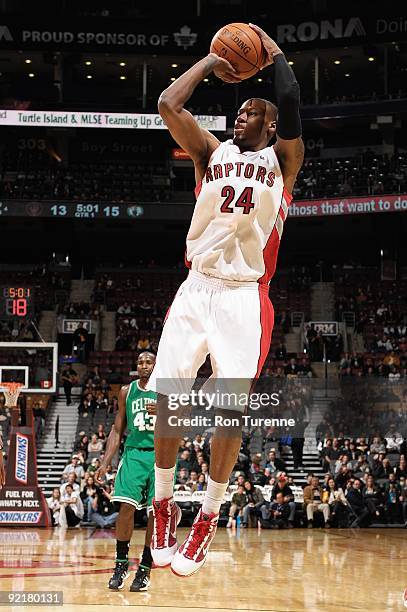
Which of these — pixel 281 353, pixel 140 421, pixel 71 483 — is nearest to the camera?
pixel 140 421

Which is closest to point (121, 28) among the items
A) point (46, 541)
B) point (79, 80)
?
point (79, 80)

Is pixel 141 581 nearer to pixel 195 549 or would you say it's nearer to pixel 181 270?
pixel 195 549

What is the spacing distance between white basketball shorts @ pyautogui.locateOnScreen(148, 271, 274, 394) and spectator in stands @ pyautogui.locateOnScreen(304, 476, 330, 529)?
Answer: 46.3ft

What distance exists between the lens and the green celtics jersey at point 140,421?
968cm

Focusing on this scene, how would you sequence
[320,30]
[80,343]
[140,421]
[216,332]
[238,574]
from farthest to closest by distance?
[320,30] → [80,343] → [238,574] → [140,421] → [216,332]

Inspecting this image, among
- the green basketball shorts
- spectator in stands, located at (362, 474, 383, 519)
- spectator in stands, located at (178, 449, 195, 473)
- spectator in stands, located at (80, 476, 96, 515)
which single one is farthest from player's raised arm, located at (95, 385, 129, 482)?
spectator in stands, located at (362, 474, 383, 519)

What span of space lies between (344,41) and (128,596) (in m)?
25.8

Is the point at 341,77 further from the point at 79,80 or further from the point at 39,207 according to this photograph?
the point at 39,207

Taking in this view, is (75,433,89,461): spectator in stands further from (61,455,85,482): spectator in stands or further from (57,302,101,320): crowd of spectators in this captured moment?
(57,302,101,320): crowd of spectators

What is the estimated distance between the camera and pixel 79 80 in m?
35.2

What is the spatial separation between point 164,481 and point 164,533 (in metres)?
0.29

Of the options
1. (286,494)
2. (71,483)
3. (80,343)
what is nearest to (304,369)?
(286,494)

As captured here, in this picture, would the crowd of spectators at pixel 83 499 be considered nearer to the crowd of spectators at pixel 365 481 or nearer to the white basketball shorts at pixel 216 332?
the crowd of spectators at pixel 365 481

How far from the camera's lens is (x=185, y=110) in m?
4.85
